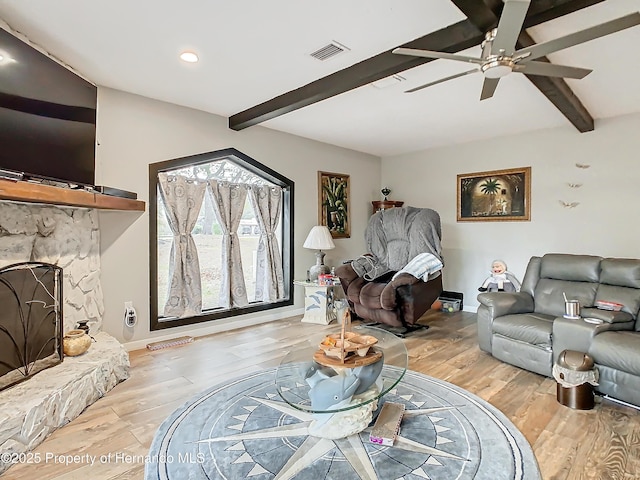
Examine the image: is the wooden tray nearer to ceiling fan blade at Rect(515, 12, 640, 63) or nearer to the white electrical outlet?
ceiling fan blade at Rect(515, 12, 640, 63)

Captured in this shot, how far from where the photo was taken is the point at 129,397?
2521 mm

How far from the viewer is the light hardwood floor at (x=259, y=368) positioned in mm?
1798

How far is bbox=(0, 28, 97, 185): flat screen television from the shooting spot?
2.10m

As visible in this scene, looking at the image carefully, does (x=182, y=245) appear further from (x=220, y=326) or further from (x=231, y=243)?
(x=220, y=326)

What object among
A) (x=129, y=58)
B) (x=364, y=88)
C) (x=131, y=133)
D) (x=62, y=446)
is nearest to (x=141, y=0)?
(x=129, y=58)

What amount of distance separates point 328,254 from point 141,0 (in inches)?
155

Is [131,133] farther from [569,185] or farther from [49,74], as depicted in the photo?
[569,185]

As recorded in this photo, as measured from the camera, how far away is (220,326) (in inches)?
165

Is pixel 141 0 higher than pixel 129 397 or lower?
higher

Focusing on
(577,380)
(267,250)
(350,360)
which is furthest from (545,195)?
(350,360)

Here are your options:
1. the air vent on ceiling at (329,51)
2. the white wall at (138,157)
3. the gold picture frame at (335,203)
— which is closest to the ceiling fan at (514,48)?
the air vent on ceiling at (329,51)

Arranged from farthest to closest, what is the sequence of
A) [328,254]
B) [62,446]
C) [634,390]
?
1. [328,254]
2. [634,390]
3. [62,446]

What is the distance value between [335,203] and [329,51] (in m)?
3.02

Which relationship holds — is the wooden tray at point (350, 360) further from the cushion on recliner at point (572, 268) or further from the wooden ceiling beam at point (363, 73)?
the cushion on recliner at point (572, 268)
